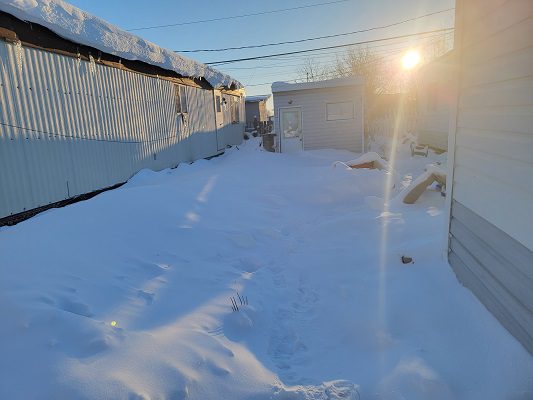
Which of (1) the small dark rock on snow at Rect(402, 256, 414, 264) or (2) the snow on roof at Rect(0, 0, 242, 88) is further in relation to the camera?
(2) the snow on roof at Rect(0, 0, 242, 88)

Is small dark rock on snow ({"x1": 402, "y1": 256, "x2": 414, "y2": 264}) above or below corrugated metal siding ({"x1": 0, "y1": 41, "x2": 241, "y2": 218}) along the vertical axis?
below

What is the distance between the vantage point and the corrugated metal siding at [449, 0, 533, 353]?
235cm

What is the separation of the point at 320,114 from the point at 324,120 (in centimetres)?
32

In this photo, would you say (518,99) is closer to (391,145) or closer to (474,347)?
(474,347)

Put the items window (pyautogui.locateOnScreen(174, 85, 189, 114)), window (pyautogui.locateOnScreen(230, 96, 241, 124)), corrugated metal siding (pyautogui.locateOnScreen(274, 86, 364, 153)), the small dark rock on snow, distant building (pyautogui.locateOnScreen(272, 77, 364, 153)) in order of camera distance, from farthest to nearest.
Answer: window (pyautogui.locateOnScreen(230, 96, 241, 124))
corrugated metal siding (pyautogui.locateOnScreen(274, 86, 364, 153))
distant building (pyautogui.locateOnScreen(272, 77, 364, 153))
window (pyautogui.locateOnScreen(174, 85, 189, 114))
the small dark rock on snow

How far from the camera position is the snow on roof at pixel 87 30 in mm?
6109

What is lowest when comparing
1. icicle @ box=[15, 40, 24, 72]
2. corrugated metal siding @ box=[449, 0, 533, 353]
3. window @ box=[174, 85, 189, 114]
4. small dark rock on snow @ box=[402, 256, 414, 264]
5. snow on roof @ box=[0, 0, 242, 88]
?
small dark rock on snow @ box=[402, 256, 414, 264]

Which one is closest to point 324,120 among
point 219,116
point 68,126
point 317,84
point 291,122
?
point 291,122

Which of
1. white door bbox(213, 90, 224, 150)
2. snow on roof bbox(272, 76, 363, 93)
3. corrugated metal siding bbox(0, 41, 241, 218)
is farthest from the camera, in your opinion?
white door bbox(213, 90, 224, 150)

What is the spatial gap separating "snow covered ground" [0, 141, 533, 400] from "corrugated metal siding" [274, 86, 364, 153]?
10979mm

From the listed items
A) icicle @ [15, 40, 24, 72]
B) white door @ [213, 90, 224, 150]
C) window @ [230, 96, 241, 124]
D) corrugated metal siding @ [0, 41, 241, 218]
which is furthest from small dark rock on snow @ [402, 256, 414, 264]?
window @ [230, 96, 241, 124]

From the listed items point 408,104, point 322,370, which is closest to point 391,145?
point 408,104

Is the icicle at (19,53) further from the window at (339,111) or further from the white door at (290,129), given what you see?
the window at (339,111)

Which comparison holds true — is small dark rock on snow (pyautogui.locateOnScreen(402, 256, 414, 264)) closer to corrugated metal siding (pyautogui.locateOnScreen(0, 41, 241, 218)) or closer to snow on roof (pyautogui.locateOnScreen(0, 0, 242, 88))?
corrugated metal siding (pyautogui.locateOnScreen(0, 41, 241, 218))
